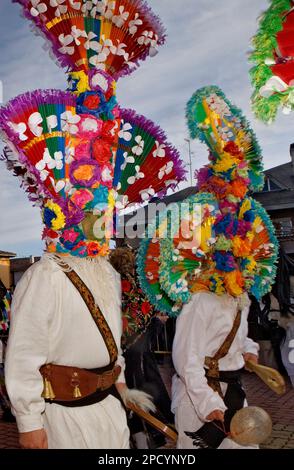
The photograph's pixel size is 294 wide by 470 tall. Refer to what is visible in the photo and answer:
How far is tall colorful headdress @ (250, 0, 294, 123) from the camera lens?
305 cm

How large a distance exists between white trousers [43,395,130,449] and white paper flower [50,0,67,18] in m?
2.16

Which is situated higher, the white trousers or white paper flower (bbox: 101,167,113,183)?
white paper flower (bbox: 101,167,113,183)

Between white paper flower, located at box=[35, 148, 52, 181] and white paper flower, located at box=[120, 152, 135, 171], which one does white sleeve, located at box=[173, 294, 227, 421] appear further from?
white paper flower, located at box=[35, 148, 52, 181]

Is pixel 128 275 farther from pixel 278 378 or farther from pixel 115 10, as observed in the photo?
pixel 115 10

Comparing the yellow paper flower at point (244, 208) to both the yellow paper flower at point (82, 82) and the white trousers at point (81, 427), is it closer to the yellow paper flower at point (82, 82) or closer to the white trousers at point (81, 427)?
the yellow paper flower at point (82, 82)

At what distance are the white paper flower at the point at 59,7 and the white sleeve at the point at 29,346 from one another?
146 centimetres

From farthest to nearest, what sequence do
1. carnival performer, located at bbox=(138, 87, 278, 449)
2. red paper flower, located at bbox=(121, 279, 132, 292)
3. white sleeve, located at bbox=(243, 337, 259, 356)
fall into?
1. red paper flower, located at bbox=(121, 279, 132, 292)
2. white sleeve, located at bbox=(243, 337, 259, 356)
3. carnival performer, located at bbox=(138, 87, 278, 449)

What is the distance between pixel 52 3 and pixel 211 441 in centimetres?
284

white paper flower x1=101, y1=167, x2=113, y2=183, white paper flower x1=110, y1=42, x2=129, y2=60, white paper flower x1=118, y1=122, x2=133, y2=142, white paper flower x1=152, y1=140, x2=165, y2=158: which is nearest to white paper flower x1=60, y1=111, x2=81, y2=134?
white paper flower x1=101, y1=167, x2=113, y2=183

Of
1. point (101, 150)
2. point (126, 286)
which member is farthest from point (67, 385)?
point (126, 286)

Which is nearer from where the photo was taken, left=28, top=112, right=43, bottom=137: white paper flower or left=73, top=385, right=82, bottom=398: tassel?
left=73, top=385, right=82, bottom=398: tassel

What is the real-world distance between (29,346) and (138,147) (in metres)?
1.43

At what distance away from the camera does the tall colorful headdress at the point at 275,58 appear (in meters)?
3.05
